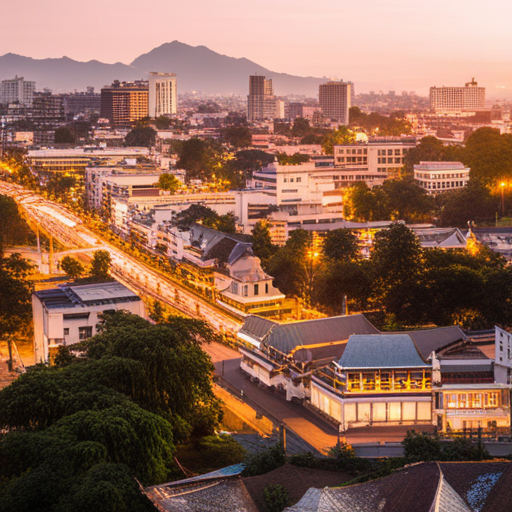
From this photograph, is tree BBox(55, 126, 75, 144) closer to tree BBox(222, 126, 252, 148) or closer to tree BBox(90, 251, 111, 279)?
tree BBox(222, 126, 252, 148)

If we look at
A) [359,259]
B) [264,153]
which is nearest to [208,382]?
[359,259]

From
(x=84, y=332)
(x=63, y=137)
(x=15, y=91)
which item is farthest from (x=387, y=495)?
(x=15, y=91)

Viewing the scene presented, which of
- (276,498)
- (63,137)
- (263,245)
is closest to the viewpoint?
(276,498)

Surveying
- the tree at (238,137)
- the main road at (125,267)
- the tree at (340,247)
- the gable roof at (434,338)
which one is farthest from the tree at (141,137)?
the gable roof at (434,338)

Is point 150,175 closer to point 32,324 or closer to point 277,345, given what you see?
point 32,324

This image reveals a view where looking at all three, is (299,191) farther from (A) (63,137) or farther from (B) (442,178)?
(A) (63,137)

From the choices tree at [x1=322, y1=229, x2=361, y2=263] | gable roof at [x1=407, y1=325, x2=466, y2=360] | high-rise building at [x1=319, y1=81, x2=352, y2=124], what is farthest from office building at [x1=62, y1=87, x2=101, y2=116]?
gable roof at [x1=407, y1=325, x2=466, y2=360]

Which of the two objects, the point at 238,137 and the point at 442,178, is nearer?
the point at 442,178

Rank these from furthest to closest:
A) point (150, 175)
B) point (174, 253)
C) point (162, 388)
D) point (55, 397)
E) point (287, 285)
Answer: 1. point (150, 175)
2. point (174, 253)
3. point (287, 285)
4. point (162, 388)
5. point (55, 397)
